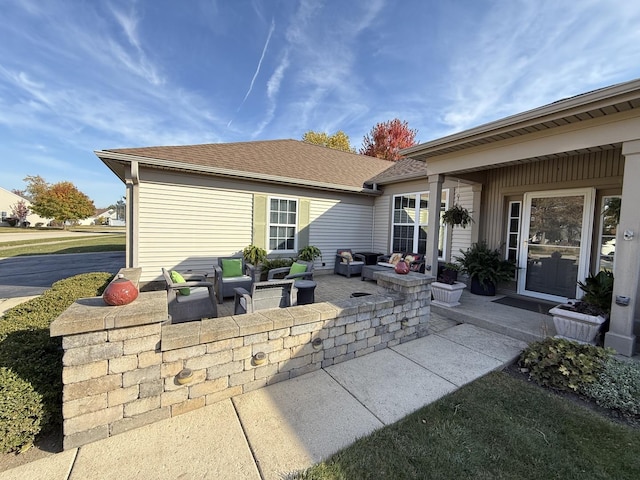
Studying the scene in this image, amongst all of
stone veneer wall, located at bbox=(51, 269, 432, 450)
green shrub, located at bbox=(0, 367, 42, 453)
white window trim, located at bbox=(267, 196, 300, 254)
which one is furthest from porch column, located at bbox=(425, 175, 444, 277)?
green shrub, located at bbox=(0, 367, 42, 453)

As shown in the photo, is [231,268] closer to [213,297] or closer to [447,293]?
[213,297]

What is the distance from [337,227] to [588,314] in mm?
6560

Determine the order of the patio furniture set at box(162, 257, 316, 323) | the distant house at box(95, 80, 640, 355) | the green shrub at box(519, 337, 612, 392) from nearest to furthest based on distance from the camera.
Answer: the green shrub at box(519, 337, 612, 392)
the distant house at box(95, 80, 640, 355)
the patio furniture set at box(162, 257, 316, 323)

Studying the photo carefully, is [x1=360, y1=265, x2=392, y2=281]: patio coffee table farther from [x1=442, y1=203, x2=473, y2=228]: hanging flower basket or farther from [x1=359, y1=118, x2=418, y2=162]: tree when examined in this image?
[x1=359, y1=118, x2=418, y2=162]: tree

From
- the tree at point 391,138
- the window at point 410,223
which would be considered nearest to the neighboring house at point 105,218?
the tree at point 391,138

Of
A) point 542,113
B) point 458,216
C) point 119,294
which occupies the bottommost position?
point 119,294

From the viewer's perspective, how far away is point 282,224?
27.1 feet

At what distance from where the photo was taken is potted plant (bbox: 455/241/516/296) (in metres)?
5.89

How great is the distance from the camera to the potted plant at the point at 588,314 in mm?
3610

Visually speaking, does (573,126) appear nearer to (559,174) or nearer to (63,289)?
(559,174)

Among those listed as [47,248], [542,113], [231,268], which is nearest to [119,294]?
[231,268]

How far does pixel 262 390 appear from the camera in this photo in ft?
8.80

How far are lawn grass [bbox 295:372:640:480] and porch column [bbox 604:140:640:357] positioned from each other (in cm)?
168

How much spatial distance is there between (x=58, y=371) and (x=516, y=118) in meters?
6.21
